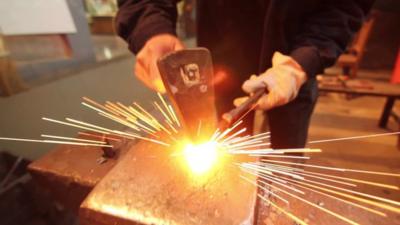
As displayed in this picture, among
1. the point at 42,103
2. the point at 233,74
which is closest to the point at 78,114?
the point at 42,103

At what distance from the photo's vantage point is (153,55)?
3.30 ft

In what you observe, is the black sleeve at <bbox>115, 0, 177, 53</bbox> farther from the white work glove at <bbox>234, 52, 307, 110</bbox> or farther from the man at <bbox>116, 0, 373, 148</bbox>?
the white work glove at <bbox>234, 52, 307, 110</bbox>

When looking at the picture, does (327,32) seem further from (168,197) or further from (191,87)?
(168,197)

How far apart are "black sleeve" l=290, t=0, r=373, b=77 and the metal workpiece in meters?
0.79

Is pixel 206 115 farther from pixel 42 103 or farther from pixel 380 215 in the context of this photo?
pixel 42 103

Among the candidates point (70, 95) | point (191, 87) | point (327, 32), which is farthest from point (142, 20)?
point (70, 95)

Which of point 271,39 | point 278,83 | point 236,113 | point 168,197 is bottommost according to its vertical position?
point 168,197

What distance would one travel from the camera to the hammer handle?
81 cm

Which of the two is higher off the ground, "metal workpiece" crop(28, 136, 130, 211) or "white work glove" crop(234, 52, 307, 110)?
"white work glove" crop(234, 52, 307, 110)

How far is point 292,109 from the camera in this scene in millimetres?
1199

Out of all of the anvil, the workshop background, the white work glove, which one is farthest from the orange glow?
the workshop background

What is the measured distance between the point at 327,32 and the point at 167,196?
886 mm

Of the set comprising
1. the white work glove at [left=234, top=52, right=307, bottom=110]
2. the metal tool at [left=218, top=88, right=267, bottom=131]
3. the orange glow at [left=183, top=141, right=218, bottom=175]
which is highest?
the white work glove at [left=234, top=52, right=307, bottom=110]

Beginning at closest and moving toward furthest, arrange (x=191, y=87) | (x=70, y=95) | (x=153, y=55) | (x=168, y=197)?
(x=168, y=197)
(x=191, y=87)
(x=153, y=55)
(x=70, y=95)
